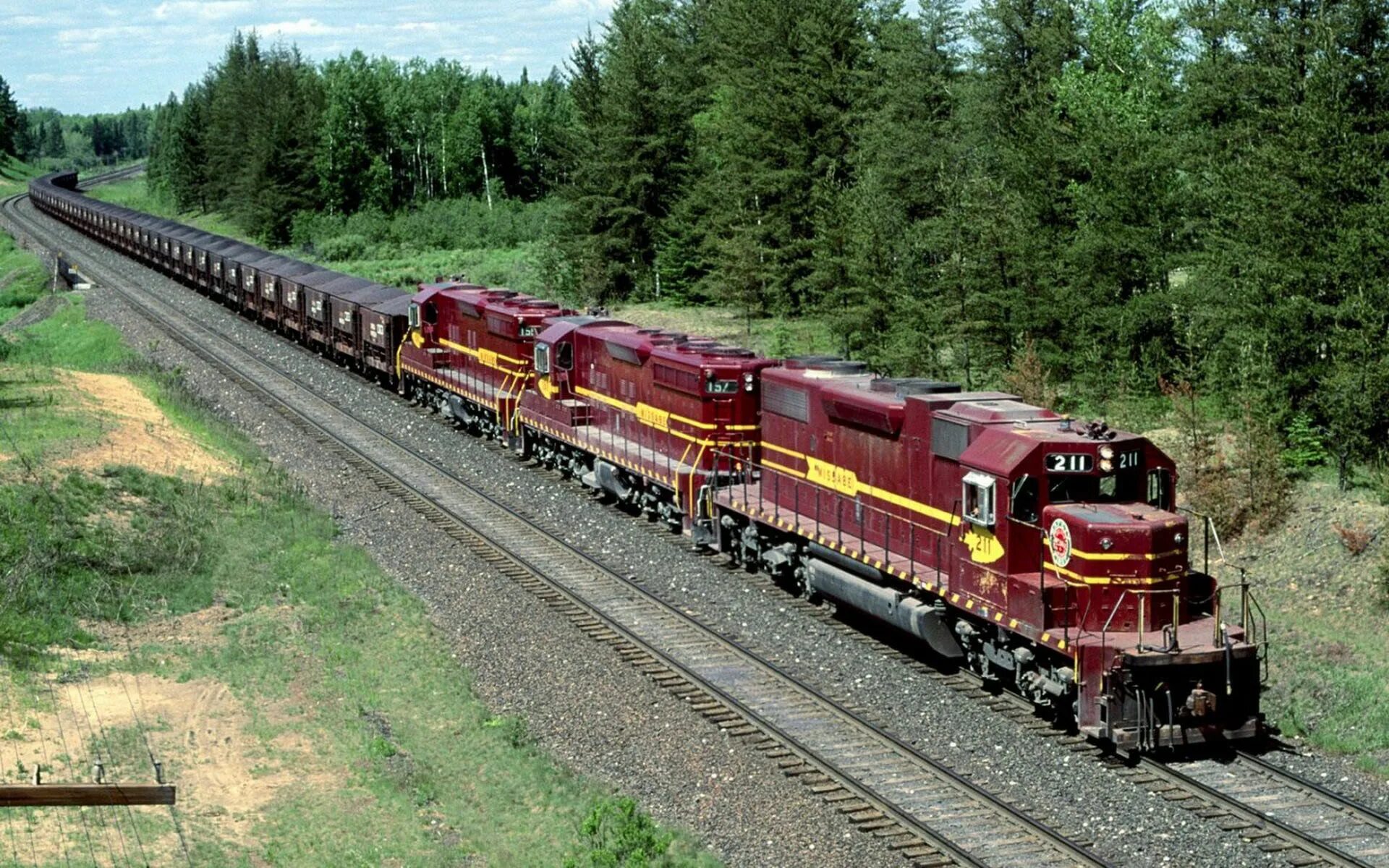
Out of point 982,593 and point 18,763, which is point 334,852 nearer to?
point 18,763

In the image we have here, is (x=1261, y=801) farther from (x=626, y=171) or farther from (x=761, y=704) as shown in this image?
(x=626, y=171)

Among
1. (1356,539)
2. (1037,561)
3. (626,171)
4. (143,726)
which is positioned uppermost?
(626,171)

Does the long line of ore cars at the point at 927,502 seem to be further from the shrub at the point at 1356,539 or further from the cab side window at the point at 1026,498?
the shrub at the point at 1356,539

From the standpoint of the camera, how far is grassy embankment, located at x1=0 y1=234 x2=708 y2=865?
43.7 feet

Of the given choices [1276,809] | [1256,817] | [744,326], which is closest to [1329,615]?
[1276,809]

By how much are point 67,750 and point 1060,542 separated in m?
11.0

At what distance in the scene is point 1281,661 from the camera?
18.3 meters

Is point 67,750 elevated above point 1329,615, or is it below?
above

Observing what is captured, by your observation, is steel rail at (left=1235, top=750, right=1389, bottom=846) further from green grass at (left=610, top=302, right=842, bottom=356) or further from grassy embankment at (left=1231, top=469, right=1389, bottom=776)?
green grass at (left=610, top=302, right=842, bottom=356)

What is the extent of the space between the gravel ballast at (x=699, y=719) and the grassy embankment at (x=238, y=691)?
2.14 ft

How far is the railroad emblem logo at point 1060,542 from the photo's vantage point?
629 inches

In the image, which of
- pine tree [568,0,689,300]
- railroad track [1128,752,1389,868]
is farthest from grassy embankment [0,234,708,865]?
pine tree [568,0,689,300]

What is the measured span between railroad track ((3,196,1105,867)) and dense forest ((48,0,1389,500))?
10021 millimetres

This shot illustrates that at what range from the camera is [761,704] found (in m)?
17.2
